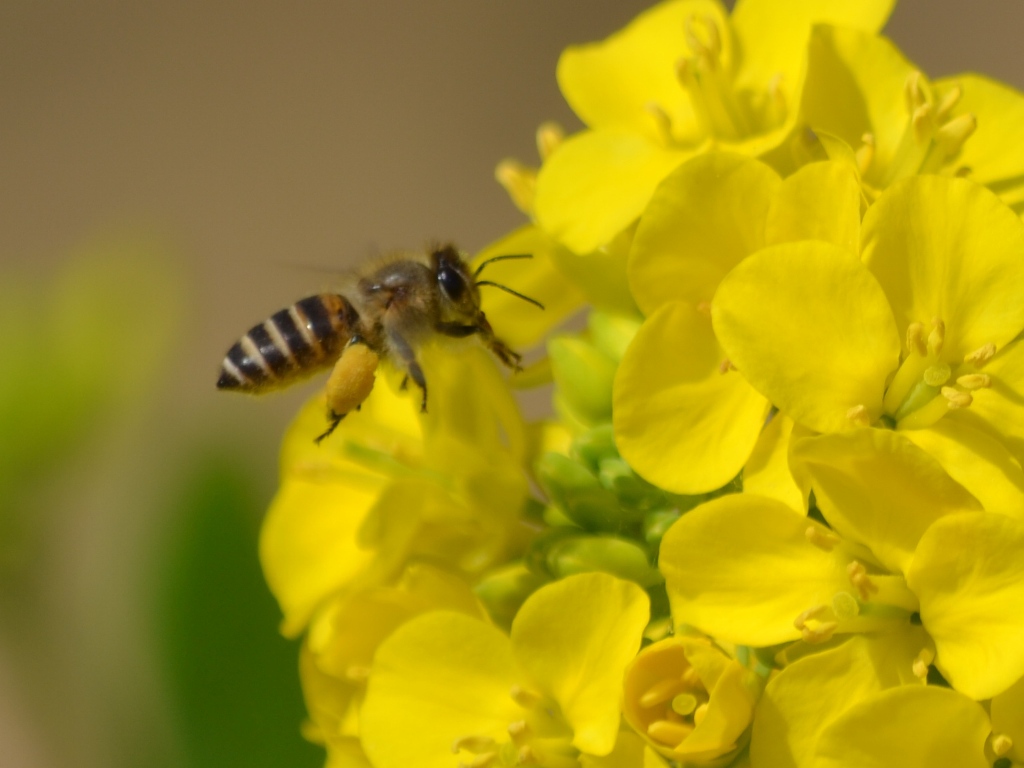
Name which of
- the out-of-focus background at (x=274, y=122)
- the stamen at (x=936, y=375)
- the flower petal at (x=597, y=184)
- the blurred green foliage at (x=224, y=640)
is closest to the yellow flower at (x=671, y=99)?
the flower petal at (x=597, y=184)

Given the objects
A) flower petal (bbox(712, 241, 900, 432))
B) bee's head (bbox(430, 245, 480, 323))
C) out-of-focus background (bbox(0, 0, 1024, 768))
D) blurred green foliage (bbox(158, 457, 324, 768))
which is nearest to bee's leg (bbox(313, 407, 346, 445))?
bee's head (bbox(430, 245, 480, 323))

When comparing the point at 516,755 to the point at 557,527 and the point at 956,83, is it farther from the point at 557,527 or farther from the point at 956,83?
the point at 956,83

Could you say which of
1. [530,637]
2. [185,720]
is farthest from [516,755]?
[185,720]

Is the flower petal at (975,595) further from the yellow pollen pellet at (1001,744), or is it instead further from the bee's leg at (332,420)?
the bee's leg at (332,420)

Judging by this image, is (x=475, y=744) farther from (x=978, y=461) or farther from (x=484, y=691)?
(x=978, y=461)

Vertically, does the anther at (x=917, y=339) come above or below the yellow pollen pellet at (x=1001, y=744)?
above

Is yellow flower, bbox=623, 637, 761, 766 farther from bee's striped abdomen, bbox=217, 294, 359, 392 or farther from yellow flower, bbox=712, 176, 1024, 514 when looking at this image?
bee's striped abdomen, bbox=217, 294, 359, 392

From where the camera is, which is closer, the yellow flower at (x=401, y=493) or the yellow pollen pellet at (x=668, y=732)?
the yellow pollen pellet at (x=668, y=732)
